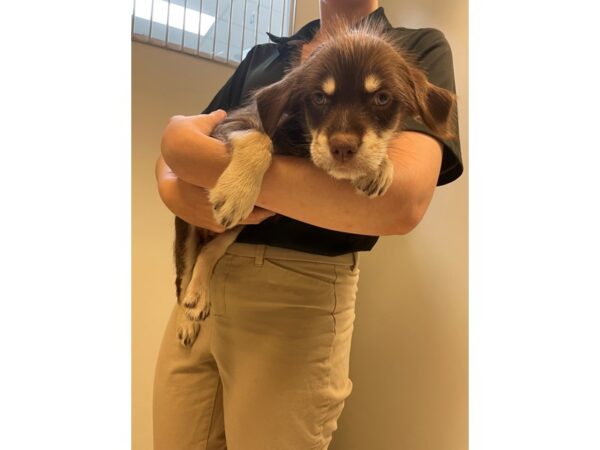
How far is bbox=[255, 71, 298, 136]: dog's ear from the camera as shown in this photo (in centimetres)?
56

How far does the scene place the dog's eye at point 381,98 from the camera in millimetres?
518

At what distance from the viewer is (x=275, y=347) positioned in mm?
801

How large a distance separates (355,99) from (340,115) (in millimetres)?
34

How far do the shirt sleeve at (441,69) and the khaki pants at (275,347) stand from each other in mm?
280

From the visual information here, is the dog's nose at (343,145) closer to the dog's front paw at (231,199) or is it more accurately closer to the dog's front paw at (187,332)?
the dog's front paw at (231,199)

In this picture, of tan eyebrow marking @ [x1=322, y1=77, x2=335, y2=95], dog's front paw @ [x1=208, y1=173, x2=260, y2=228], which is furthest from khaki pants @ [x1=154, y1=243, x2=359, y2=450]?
tan eyebrow marking @ [x1=322, y1=77, x2=335, y2=95]

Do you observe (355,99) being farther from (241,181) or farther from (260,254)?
(260,254)

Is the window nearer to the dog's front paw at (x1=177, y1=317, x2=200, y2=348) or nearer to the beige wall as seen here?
the beige wall

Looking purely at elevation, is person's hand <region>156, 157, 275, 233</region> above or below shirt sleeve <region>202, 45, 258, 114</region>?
below

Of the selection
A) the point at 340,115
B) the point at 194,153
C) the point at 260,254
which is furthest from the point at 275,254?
the point at 340,115

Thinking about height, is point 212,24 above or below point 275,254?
above

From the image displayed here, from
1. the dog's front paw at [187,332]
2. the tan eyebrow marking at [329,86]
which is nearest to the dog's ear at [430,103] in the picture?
the tan eyebrow marking at [329,86]
